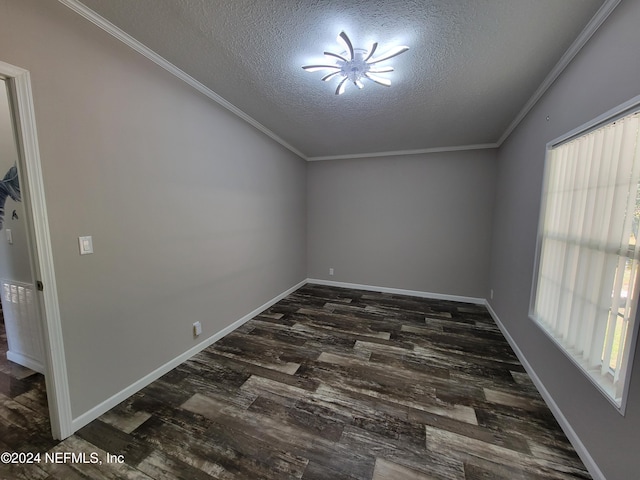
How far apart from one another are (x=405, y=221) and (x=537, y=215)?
2.13 meters

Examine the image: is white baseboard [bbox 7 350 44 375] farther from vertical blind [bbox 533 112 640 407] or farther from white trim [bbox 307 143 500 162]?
white trim [bbox 307 143 500 162]

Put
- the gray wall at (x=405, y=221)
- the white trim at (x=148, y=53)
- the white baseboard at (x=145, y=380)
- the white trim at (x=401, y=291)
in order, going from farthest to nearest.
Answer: the white trim at (x=401, y=291), the gray wall at (x=405, y=221), the white baseboard at (x=145, y=380), the white trim at (x=148, y=53)

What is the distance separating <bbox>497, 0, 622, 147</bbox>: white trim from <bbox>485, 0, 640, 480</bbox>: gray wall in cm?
4

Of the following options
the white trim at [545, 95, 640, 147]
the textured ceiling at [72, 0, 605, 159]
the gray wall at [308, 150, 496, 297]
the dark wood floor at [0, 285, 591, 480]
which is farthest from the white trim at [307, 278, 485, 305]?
the white trim at [545, 95, 640, 147]

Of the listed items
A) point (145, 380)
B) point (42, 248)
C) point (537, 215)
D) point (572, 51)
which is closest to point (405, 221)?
point (537, 215)

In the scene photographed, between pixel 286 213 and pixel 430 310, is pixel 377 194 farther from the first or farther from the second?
pixel 430 310

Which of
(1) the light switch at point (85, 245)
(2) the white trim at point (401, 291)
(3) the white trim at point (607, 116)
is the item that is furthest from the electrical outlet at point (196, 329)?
(3) the white trim at point (607, 116)

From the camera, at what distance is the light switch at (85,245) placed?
1.53 m

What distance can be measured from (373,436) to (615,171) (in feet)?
6.86

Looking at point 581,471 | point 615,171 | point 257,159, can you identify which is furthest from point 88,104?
point 581,471

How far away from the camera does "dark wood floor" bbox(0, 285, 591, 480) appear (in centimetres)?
135

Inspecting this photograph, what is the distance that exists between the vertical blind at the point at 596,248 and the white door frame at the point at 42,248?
119 inches

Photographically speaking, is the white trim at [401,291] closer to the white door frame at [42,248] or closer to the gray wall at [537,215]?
the gray wall at [537,215]

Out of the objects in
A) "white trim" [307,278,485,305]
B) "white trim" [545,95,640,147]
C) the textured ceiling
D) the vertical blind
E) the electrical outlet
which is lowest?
"white trim" [307,278,485,305]
